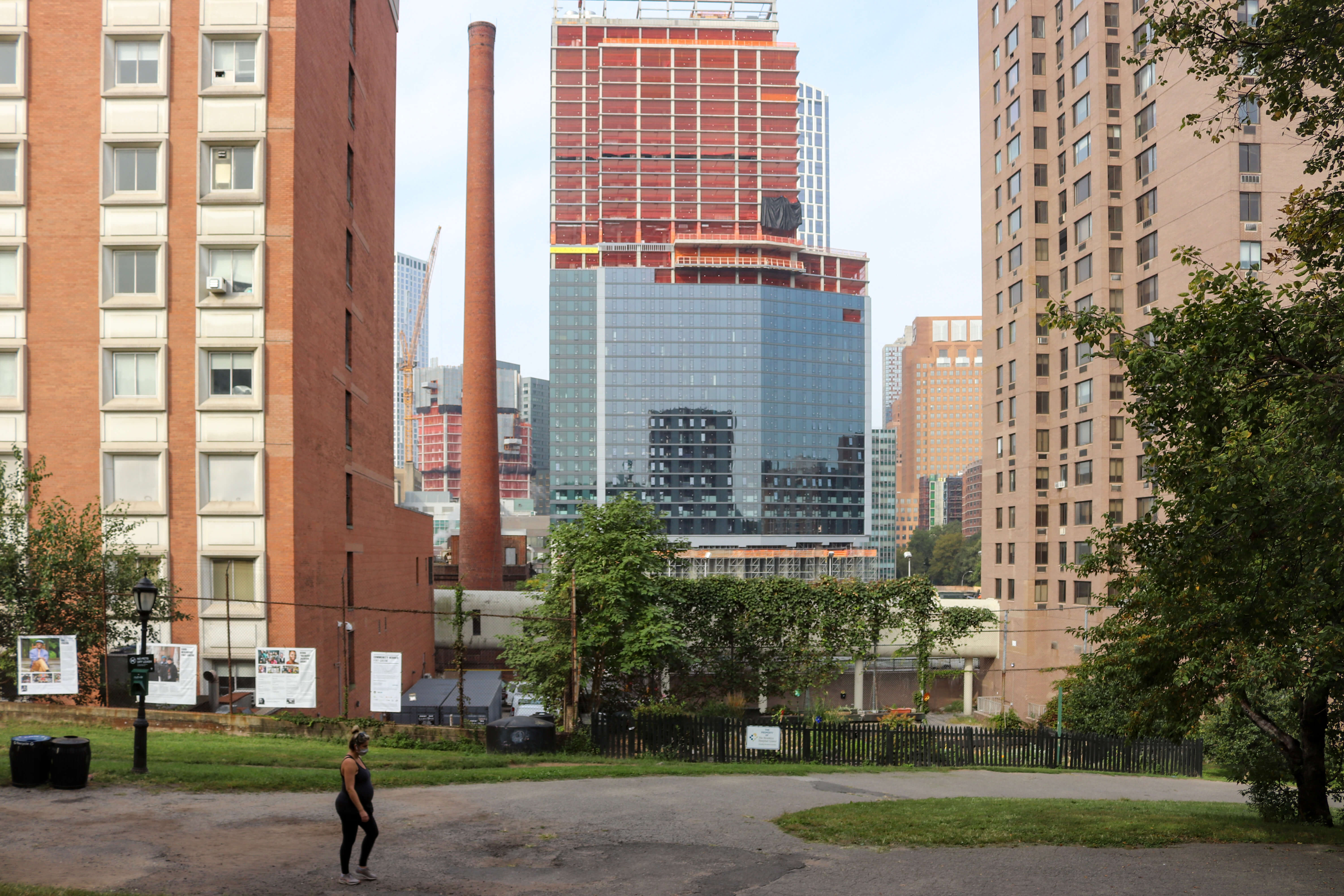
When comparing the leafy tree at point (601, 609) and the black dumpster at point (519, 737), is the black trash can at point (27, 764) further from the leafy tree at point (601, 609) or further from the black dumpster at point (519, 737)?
the leafy tree at point (601, 609)

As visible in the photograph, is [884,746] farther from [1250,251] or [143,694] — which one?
[1250,251]

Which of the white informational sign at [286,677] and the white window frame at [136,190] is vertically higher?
the white window frame at [136,190]

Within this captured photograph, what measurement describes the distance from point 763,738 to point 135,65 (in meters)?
31.2

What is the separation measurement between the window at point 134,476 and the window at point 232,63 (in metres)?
13.5

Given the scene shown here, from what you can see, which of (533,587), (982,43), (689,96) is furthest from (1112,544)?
(689,96)

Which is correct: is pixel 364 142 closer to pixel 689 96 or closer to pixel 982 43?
pixel 982 43

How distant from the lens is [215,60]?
111 ft

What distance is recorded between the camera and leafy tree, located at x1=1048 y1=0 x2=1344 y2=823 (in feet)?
36.3

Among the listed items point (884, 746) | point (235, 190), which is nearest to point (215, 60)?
point (235, 190)

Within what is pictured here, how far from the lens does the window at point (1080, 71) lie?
6228 centimetres

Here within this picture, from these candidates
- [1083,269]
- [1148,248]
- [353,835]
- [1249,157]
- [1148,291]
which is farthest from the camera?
[1083,269]

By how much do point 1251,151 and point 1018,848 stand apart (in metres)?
49.5

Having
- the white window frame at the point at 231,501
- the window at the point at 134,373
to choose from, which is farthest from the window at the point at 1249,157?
the window at the point at 134,373

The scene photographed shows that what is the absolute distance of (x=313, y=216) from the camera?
118 feet
